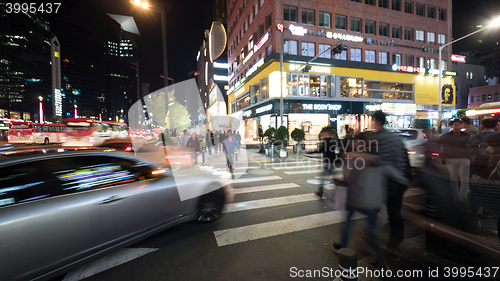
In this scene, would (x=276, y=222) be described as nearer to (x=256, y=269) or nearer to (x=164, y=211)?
(x=256, y=269)

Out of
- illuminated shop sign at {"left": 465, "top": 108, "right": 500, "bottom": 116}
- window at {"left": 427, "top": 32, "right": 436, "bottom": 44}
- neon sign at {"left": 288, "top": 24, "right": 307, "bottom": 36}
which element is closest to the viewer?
illuminated shop sign at {"left": 465, "top": 108, "right": 500, "bottom": 116}

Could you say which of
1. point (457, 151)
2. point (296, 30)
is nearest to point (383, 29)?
point (296, 30)

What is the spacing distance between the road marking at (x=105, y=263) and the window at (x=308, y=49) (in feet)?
85.5

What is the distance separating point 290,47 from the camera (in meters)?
24.9

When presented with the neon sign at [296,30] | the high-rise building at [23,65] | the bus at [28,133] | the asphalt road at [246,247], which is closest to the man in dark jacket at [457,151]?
the asphalt road at [246,247]

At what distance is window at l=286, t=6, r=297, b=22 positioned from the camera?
24.6 metres

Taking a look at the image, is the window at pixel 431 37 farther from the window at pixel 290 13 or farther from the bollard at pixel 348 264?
the bollard at pixel 348 264

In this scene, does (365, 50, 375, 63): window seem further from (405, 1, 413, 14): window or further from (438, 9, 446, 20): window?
(438, 9, 446, 20): window

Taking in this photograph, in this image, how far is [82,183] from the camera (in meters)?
2.90

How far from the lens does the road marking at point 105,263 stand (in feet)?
9.29

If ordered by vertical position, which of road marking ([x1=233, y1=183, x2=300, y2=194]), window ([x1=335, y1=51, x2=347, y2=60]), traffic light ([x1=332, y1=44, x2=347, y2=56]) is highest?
window ([x1=335, y1=51, x2=347, y2=60])

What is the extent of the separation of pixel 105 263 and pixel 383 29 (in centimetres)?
3574

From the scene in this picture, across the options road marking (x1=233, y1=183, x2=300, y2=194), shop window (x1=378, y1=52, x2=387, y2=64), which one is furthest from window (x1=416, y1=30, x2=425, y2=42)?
road marking (x1=233, y1=183, x2=300, y2=194)

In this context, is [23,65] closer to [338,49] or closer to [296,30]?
[296,30]
